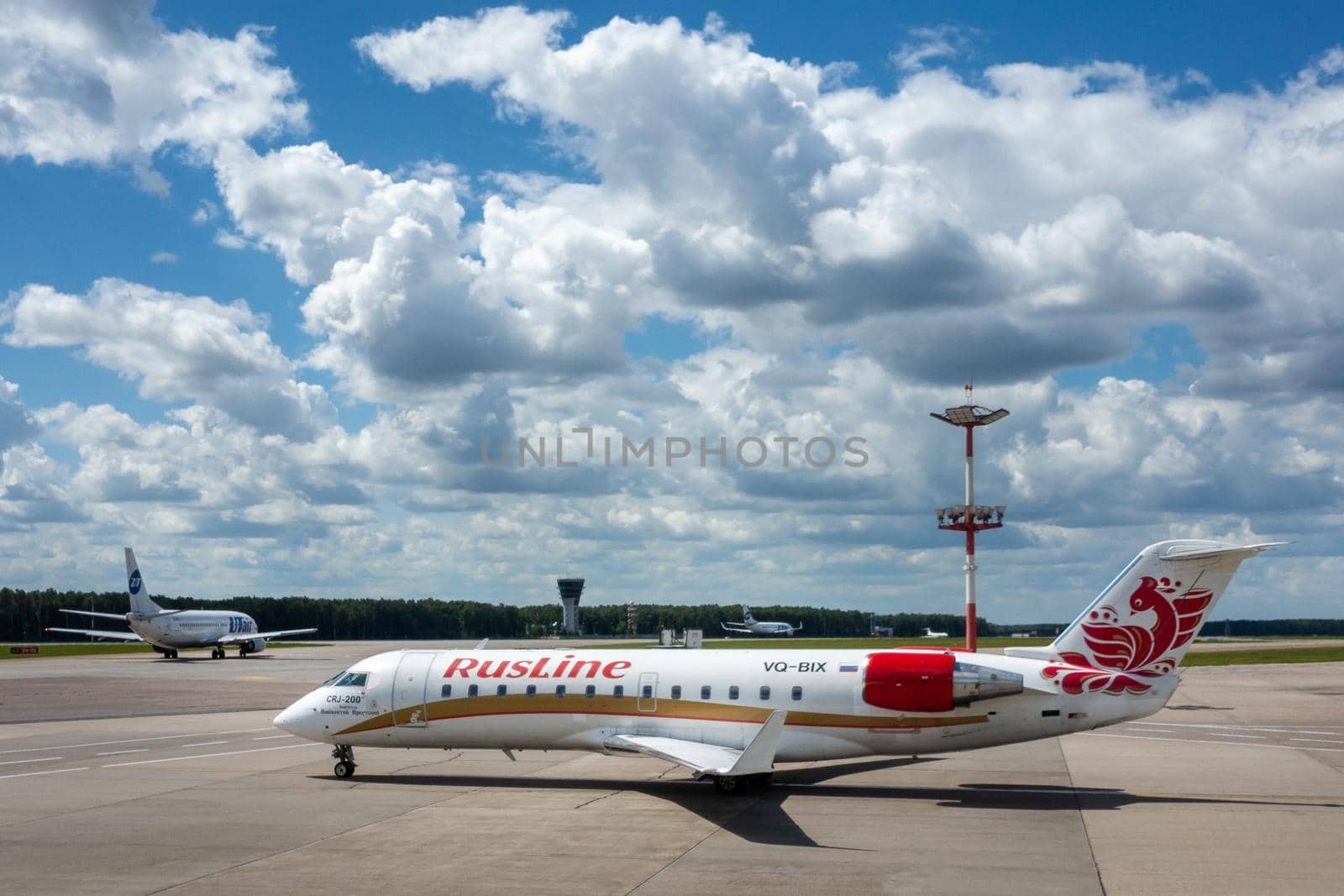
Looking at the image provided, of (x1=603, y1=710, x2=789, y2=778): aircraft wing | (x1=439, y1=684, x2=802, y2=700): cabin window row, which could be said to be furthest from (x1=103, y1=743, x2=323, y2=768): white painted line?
(x1=603, y1=710, x2=789, y2=778): aircraft wing

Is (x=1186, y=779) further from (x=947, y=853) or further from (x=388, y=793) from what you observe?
(x=388, y=793)

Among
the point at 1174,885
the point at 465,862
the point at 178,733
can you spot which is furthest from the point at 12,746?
the point at 1174,885

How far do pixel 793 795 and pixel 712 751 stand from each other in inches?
90.2

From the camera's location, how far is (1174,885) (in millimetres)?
17750

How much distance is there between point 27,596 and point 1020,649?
200717mm

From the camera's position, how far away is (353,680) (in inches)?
1184

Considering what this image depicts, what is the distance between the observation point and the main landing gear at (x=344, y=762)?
2970 centimetres

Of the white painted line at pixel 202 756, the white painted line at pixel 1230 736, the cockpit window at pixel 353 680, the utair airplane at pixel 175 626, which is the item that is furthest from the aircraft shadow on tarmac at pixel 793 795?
the utair airplane at pixel 175 626

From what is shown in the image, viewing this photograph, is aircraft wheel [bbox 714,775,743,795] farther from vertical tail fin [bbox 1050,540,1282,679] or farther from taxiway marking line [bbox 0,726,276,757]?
taxiway marking line [bbox 0,726,276,757]

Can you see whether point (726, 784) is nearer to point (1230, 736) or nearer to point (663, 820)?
point (663, 820)

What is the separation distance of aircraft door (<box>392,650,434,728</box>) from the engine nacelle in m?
11.2

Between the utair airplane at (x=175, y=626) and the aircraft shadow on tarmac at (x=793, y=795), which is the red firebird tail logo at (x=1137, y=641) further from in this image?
the utair airplane at (x=175, y=626)

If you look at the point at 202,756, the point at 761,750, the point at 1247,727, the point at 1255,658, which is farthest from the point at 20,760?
the point at 1255,658

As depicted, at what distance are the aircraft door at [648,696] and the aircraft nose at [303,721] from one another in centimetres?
877
